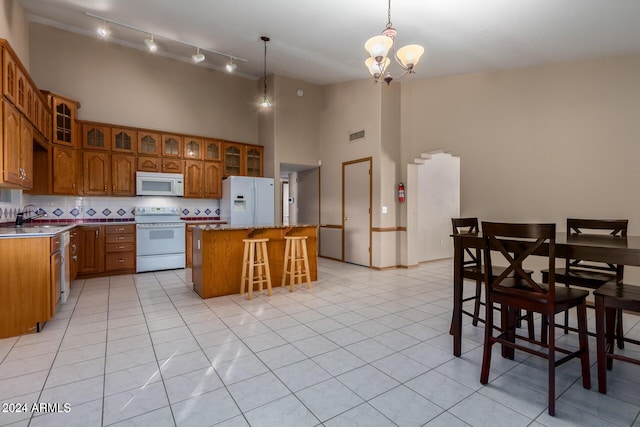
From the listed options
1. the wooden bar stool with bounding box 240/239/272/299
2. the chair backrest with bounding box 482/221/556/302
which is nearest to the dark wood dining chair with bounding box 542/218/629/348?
the chair backrest with bounding box 482/221/556/302

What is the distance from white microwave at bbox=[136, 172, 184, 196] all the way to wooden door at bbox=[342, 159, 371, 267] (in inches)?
127

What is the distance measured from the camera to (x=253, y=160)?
6859 mm

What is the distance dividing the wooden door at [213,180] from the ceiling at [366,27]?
2155 mm

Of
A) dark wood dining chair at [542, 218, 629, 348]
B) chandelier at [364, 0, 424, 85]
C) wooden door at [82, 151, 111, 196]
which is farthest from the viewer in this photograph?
wooden door at [82, 151, 111, 196]

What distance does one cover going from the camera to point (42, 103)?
14.4 feet

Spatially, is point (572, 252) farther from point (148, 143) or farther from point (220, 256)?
point (148, 143)

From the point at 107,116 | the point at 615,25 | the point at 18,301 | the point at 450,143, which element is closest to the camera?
the point at 18,301

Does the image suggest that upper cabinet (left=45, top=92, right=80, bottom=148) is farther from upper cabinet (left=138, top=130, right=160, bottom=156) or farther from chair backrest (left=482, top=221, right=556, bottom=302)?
chair backrest (left=482, top=221, right=556, bottom=302)

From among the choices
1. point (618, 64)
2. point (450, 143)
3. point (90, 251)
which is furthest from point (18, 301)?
point (618, 64)

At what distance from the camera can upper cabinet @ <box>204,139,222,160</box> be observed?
6.28 meters

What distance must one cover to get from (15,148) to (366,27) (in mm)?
4308

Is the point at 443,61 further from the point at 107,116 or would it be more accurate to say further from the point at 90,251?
the point at 90,251

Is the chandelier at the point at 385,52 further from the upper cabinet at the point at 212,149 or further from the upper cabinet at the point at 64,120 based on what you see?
the upper cabinet at the point at 64,120

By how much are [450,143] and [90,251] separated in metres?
6.15
